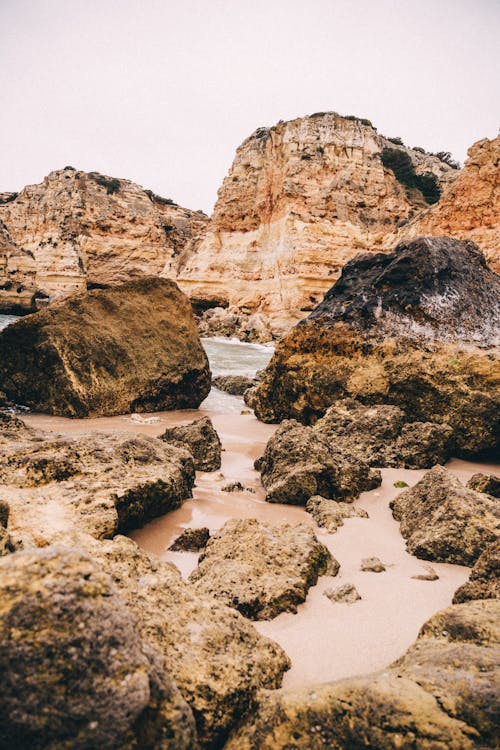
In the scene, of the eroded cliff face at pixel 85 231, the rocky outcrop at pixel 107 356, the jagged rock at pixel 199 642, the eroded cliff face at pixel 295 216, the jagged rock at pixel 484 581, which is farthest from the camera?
the eroded cliff face at pixel 85 231

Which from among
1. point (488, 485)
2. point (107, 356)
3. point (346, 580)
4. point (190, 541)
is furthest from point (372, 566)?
point (107, 356)

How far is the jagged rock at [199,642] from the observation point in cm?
119

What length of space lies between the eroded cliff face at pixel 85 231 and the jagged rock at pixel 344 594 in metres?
34.1

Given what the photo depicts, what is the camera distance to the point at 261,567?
2080 mm

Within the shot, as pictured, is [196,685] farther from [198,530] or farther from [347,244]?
[347,244]

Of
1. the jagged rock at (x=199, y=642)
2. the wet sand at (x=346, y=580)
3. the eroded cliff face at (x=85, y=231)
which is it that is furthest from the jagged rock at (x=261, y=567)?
the eroded cliff face at (x=85, y=231)

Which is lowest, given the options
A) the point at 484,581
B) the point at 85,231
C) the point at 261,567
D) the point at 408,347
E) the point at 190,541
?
the point at 190,541

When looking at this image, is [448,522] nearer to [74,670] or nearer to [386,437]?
[386,437]

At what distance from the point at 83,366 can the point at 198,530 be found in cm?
393

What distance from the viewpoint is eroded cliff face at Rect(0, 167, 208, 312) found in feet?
115

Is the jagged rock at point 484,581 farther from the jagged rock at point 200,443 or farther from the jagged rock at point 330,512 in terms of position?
the jagged rock at point 200,443

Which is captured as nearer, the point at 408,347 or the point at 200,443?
the point at 200,443

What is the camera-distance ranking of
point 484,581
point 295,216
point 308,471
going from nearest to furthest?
1. point 484,581
2. point 308,471
3. point 295,216

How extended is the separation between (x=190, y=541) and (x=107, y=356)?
405 cm
